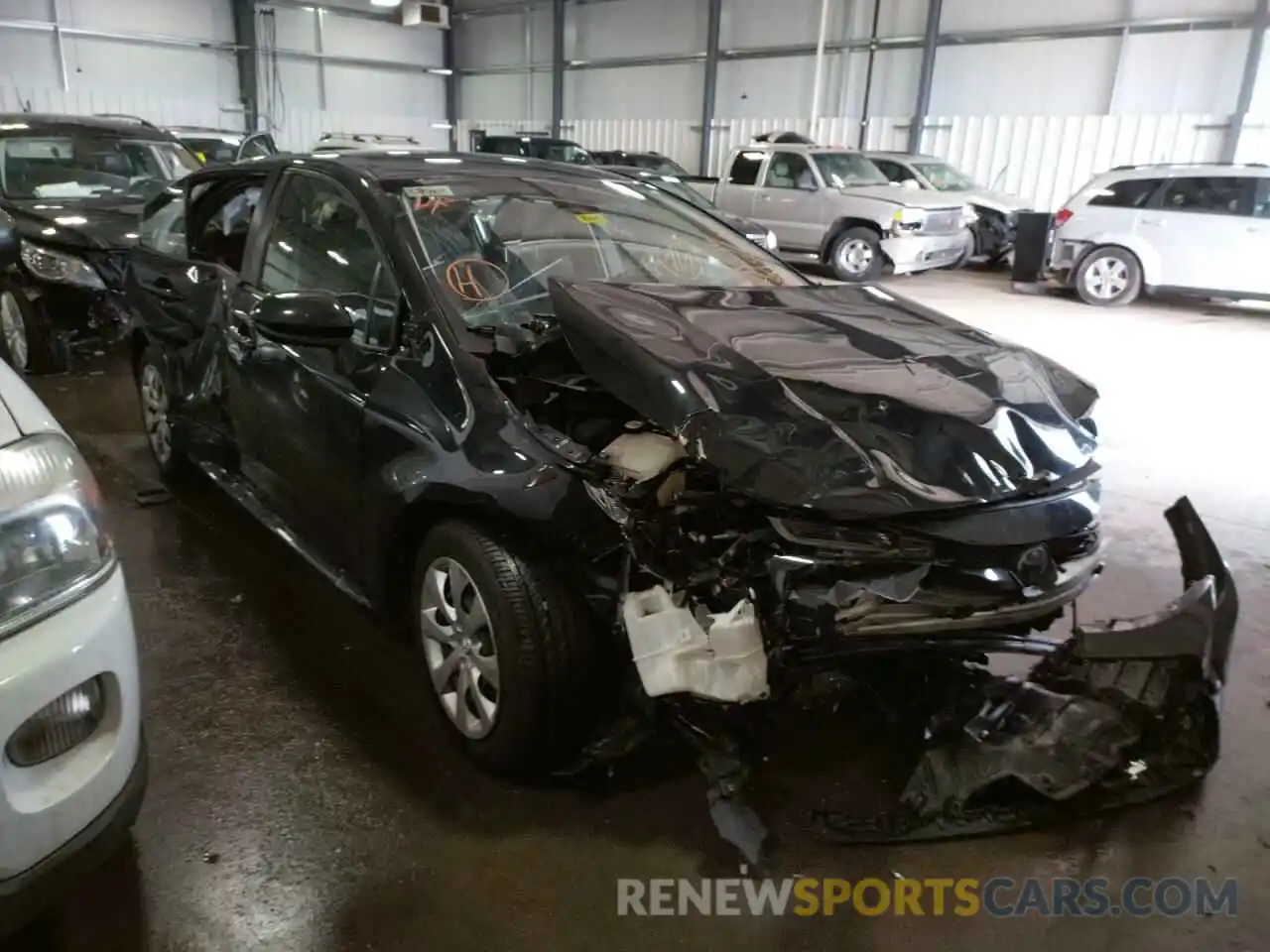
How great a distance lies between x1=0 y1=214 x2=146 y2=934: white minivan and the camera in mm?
1452

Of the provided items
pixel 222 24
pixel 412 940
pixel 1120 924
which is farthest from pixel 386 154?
pixel 222 24

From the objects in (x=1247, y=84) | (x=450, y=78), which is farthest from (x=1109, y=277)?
(x=450, y=78)

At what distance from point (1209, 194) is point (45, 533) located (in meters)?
11.6

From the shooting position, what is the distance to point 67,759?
1562 millimetres

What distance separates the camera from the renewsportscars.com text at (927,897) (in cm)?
211

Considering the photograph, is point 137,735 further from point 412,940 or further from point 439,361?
point 439,361

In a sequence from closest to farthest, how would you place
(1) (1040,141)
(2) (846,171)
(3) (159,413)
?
(3) (159,413), (2) (846,171), (1) (1040,141)

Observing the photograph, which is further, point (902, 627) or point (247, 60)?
point (247, 60)

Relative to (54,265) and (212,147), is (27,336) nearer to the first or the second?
(54,265)

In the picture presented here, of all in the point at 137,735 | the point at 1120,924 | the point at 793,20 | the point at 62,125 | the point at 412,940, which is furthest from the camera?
the point at 793,20

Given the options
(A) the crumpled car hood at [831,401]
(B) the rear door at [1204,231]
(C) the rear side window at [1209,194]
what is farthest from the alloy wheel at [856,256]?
(A) the crumpled car hood at [831,401]

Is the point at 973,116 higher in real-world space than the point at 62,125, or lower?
higher

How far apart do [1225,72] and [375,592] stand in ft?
47.8

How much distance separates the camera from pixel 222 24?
61.5 feet
